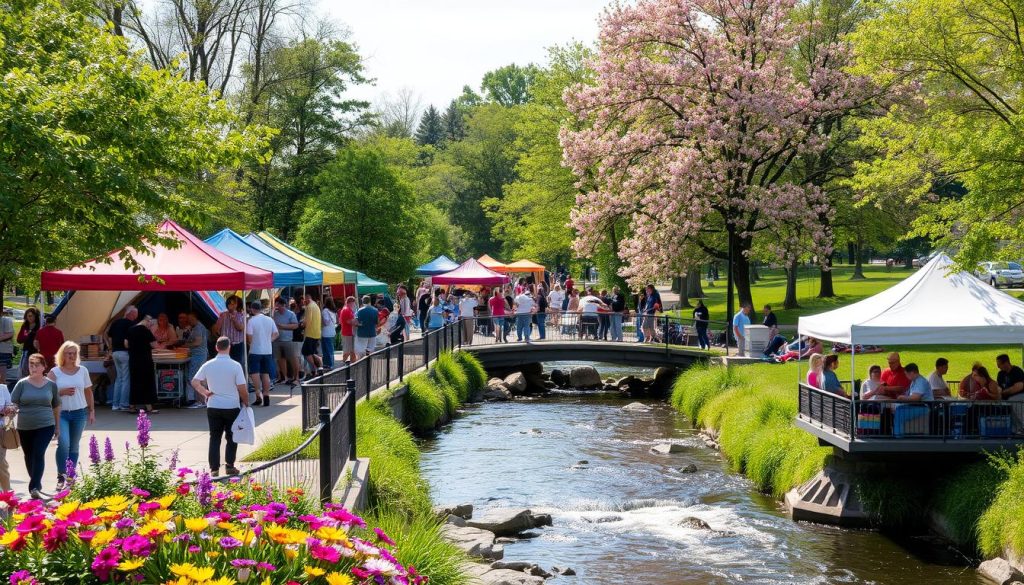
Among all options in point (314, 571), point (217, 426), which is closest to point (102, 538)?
point (314, 571)

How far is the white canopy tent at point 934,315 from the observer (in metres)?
15.0

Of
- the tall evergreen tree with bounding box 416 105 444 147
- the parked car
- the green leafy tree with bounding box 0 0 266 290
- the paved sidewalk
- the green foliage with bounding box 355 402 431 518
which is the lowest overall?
the green foliage with bounding box 355 402 431 518

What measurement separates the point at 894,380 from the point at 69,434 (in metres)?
11.4

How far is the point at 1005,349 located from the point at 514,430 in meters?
13.3

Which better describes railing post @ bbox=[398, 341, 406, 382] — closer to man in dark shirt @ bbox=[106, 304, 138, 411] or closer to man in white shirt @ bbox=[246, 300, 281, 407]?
man in white shirt @ bbox=[246, 300, 281, 407]

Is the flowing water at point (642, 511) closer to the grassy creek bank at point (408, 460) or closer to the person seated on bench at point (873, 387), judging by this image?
the grassy creek bank at point (408, 460)

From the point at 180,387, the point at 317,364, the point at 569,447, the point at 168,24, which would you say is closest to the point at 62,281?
the point at 180,387

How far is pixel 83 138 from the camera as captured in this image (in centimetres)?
1255

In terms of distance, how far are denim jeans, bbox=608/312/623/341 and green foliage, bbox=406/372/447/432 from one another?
9370 mm

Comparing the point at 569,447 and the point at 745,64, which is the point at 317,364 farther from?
the point at 745,64

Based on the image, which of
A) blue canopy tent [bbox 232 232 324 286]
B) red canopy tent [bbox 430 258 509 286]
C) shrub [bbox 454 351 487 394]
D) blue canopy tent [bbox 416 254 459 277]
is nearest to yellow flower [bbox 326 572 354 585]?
blue canopy tent [bbox 232 232 324 286]

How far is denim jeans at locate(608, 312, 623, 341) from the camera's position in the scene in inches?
1244

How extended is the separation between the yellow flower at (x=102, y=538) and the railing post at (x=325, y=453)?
12.8ft

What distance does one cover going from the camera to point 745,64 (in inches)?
1298
